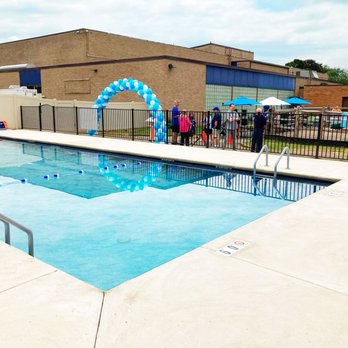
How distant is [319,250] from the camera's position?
16.1ft

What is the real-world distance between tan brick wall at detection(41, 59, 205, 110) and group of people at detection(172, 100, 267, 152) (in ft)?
39.3

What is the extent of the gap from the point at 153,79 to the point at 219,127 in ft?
47.8

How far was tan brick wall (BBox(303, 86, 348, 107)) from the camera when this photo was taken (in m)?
43.2

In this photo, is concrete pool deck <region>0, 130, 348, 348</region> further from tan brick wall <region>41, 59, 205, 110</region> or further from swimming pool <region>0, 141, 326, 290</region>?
tan brick wall <region>41, 59, 205, 110</region>

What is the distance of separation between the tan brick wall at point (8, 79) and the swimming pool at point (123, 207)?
29863 millimetres

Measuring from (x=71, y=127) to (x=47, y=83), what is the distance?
13353 millimetres

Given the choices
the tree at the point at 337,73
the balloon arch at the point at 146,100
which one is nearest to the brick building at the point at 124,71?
the balloon arch at the point at 146,100

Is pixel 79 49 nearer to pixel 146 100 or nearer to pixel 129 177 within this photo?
pixel 146 100

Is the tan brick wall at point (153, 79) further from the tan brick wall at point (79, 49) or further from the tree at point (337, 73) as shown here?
the tree at point (337, 73)

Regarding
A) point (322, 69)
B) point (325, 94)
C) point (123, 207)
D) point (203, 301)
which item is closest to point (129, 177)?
point (123, 207)

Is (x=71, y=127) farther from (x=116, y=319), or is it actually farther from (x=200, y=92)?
(x=116, y=319)

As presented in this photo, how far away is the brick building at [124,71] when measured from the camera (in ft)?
98.4

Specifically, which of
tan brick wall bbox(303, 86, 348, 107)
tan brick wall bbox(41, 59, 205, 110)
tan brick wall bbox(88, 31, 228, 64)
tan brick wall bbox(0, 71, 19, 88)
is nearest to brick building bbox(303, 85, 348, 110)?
tan brick wall bbox(303, 86, 348, 107)

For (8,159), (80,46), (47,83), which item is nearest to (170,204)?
(8,159)
